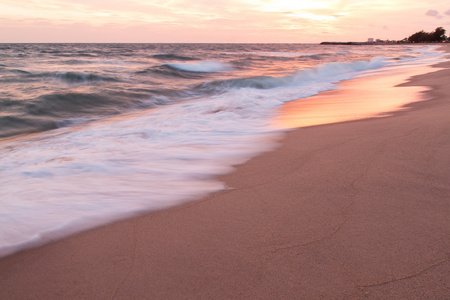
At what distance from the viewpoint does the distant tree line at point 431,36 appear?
286 ft

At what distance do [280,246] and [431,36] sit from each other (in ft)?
358

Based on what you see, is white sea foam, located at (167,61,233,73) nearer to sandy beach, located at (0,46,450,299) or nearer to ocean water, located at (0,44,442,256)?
ocean water, located at (0,44,442,256)

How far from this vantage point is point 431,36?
88750mm

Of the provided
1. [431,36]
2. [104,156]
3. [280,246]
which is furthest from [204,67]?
[431,36]

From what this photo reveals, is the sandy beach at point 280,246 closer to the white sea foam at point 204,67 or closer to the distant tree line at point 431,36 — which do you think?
the white sea foam at point 204,67

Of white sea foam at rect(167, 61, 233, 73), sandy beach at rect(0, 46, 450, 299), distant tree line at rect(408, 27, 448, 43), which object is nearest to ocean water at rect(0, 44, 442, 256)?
sandy beach at rect(0, 46, 450, 299)

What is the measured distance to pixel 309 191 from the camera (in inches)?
79.4

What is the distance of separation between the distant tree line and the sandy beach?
106613mm

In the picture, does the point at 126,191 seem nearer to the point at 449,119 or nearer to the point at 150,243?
the point at 150,243

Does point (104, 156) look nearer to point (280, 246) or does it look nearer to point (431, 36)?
point (280, 246)

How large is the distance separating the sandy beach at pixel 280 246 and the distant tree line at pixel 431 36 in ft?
350

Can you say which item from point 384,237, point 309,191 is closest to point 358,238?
point 384,237

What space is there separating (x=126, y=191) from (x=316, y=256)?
4.66 ft

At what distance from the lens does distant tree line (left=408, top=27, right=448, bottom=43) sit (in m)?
87.1
